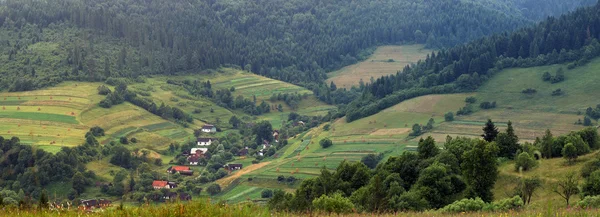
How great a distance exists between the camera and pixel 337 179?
5031 centimetres

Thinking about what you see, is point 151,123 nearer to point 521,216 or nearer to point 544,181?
point 544,181

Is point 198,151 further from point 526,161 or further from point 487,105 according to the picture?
point 526,161

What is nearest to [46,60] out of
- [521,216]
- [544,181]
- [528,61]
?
[528,61]

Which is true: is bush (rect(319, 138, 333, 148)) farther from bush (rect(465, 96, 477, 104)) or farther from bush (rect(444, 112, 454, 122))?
bush (rect(465, 96, 477, 104))

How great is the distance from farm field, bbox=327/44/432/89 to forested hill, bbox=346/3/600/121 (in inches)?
1380

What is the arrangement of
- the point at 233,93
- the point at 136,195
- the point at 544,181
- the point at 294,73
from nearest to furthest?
the point at 544,181 → the point at 136,195 → the point at 233,93 → the point at 294,73

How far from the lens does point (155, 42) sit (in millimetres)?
152250

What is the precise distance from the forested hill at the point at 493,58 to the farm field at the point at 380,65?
115 feet

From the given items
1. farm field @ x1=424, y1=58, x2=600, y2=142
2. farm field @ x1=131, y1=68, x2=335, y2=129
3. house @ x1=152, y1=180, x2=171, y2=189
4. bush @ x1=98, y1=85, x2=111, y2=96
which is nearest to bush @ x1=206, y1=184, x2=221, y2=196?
house @ x1=152, y1=180, x2=171, y2=189

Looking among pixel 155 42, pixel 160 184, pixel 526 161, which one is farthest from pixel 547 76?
pixel 155 42

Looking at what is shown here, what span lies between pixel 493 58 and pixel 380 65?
2256 inches

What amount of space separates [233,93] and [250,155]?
3438 cm

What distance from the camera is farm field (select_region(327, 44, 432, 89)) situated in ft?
557

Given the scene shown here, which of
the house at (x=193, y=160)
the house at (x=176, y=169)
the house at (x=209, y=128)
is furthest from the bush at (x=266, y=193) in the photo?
the house at (x=209, y=128)
